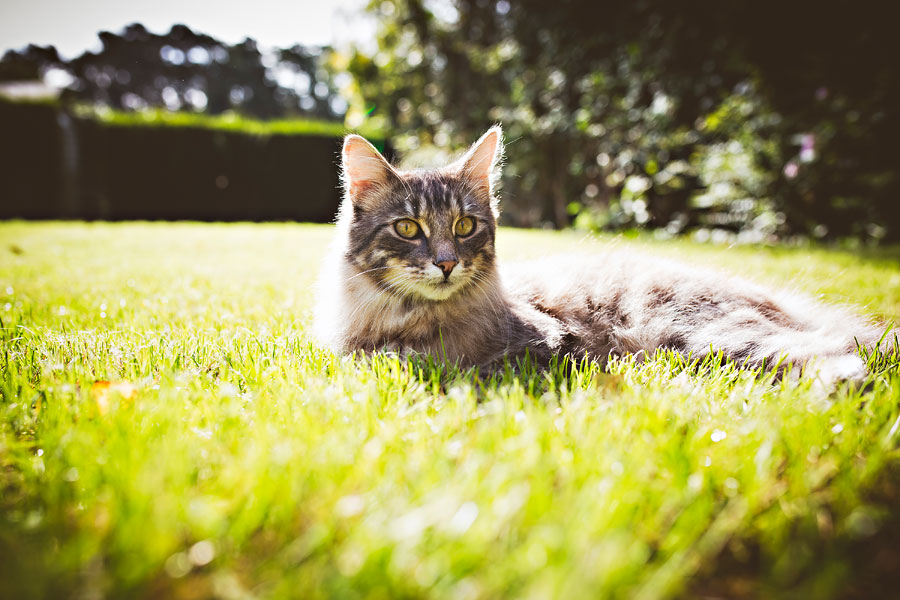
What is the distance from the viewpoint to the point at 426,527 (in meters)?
A: 0.78

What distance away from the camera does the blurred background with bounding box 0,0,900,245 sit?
203 inches

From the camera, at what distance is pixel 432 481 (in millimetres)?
906

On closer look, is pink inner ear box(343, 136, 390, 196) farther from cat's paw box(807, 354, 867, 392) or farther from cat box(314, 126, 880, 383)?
cat's paw box(807, 354, 867, 392)

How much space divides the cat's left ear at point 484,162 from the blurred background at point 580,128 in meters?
0.86

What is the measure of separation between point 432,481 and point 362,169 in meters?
1.52

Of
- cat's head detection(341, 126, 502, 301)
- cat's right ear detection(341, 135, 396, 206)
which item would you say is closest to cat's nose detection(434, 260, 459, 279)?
cat's head detection(341, 126, 502, 301)

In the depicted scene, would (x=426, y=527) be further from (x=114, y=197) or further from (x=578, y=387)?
(x=114, y=197)

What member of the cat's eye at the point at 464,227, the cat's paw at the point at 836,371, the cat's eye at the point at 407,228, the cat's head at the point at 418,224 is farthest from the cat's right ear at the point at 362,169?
the cat's paw at the point at 836,371

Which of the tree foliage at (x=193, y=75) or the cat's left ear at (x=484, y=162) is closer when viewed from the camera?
the cat's left ear at (x=484, y=162)

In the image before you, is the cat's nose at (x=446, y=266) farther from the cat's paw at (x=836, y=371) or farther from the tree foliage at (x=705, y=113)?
the tree foliage at (x=705, y=113)

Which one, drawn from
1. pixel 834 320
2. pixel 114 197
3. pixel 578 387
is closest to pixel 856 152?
pixel 834 320

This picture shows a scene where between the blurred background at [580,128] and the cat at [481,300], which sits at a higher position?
the blurred background at [580,128]

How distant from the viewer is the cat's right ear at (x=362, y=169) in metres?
2.03

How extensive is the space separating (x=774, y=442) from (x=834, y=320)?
128cm
